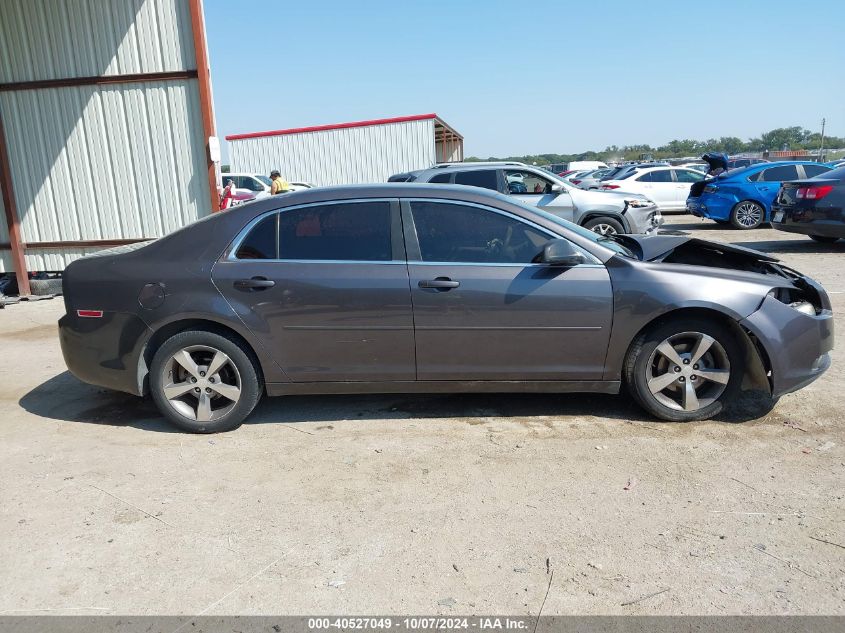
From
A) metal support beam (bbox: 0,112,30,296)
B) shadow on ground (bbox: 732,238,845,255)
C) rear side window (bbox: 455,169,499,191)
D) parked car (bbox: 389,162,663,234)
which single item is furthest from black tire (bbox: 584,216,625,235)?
metal support beam (bbox: 0,112,30,296)

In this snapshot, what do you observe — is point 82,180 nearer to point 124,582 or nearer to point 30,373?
point 30,373

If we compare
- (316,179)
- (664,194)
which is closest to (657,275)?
(664,194)

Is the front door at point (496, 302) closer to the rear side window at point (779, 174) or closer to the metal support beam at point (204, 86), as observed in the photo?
the metal support beam at point (204, 86)

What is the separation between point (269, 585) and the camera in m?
2.91

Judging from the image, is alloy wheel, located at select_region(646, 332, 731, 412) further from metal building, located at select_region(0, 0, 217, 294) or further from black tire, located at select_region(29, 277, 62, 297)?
black tire, located at select_region(29, 277, 62, 297)

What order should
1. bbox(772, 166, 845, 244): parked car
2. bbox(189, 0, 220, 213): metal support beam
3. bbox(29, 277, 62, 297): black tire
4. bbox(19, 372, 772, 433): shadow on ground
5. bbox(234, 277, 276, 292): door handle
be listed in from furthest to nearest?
1. bbox(772, 166, 845, 244): parked car
2. bbox(29, 277, 62, 297): black tire
3. bbox(189, 0, 220, 213): metal support beam
4. bbox(19, 372, 772, 433): shadow on ground
5. bbox(234, 277, 276, 292): door handle

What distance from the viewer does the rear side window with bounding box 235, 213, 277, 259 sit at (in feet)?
14.8

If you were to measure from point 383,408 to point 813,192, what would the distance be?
31.6 ft

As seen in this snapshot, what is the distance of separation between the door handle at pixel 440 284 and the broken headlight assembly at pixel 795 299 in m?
2.02

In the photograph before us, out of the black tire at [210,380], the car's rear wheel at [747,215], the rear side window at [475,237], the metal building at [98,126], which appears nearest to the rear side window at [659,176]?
the car's rear wheel at [747,215]

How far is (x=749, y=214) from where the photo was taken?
15.4 m

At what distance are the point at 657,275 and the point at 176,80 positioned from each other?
7.54m

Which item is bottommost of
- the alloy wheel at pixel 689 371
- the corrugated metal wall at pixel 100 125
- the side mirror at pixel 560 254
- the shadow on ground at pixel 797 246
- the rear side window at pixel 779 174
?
the shadow on ground at pixel 797 246

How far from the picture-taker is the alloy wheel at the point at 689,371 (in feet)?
14.3
